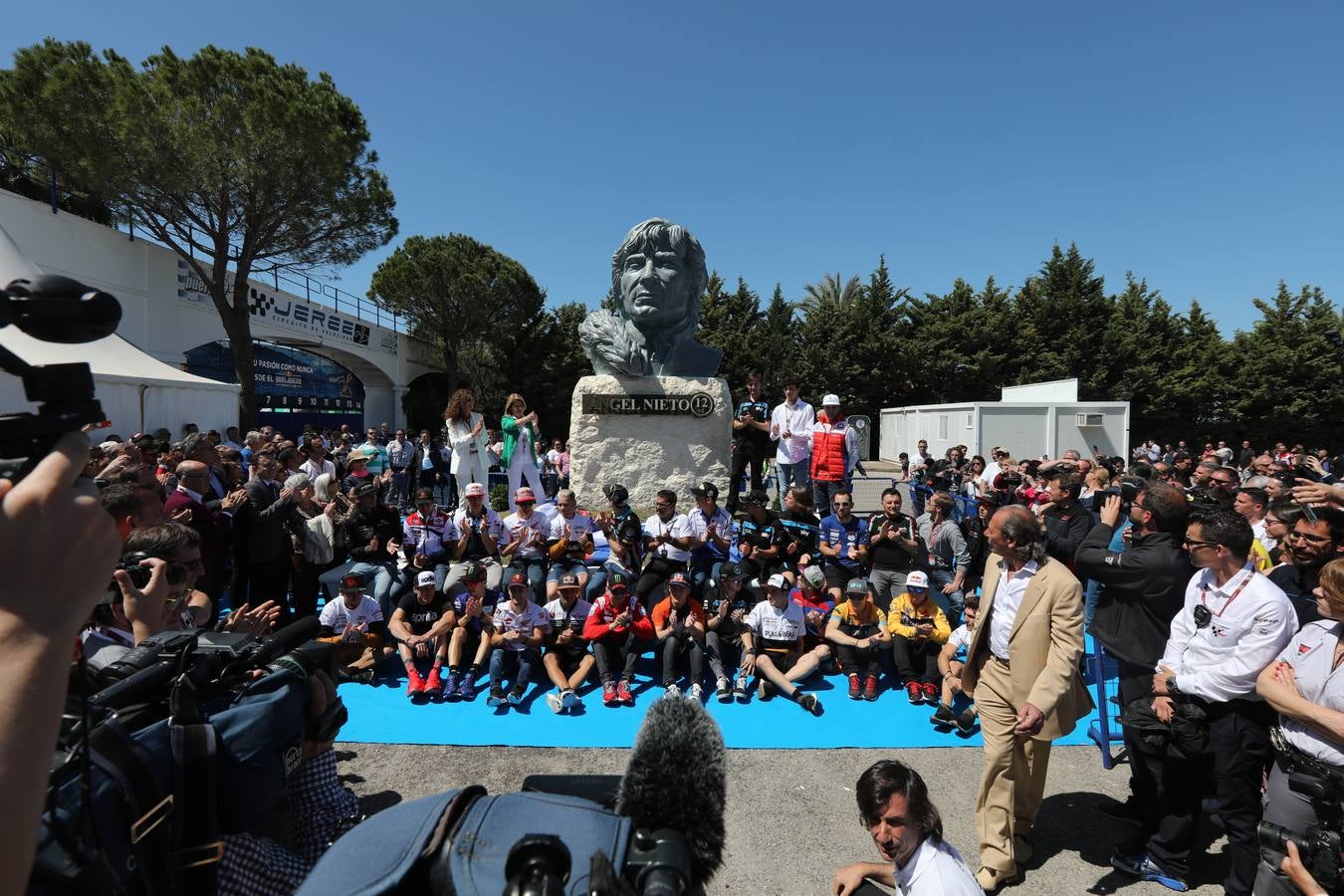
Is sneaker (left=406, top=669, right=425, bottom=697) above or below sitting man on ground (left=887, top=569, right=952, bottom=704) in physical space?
below

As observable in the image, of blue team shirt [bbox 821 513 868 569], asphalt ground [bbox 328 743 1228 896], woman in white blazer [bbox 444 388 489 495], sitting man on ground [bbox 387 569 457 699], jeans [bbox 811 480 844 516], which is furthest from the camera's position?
jeans [bbox 811 480 844 516]

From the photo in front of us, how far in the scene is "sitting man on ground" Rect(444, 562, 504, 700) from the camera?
5156 mm

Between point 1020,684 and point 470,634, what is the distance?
427 cm

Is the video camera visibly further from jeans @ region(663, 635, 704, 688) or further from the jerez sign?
the jerez sign

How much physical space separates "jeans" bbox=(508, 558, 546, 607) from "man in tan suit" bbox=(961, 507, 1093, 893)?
4129 millimetres

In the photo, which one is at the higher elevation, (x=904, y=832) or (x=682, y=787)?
(x=682, y=787)

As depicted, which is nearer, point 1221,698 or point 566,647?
point 1221,698

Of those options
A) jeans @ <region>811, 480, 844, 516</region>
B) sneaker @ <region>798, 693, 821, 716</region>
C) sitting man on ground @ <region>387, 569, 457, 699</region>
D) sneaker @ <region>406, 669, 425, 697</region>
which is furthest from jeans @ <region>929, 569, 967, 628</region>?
sneaker @ <region>406, 669, 425, 697</region>

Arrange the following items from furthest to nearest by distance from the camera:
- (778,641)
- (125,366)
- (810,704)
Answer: (125,366)
(778,641)
(810,704)

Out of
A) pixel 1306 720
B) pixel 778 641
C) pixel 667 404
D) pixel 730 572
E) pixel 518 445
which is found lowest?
pixel 778 641

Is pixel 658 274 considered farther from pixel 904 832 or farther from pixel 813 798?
pixel 904 832

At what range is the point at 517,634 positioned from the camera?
533 centimetres

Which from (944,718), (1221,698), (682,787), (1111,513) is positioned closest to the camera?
(682,787)

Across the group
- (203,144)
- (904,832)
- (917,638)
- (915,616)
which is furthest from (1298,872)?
(203,144)
